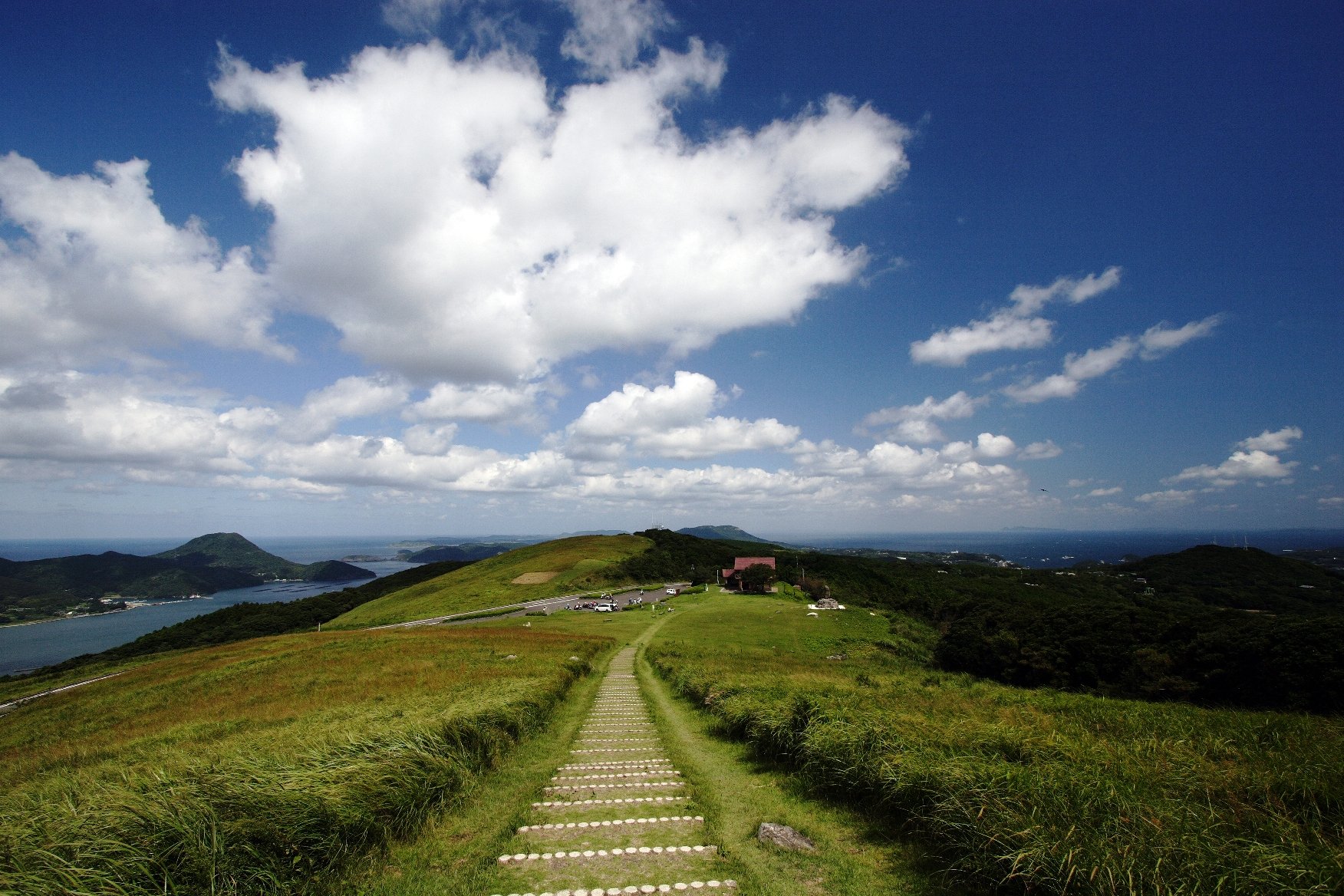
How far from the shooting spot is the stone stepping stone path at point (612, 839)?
5836 millimetres

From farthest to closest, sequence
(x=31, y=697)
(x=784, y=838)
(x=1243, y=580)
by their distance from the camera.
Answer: (x=1243, y=580) → (x=31, y=697) → (x=784, y=838)

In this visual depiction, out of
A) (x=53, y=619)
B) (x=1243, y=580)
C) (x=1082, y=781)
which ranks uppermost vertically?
(x=1082, y=781)

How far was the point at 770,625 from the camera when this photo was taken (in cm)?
4869

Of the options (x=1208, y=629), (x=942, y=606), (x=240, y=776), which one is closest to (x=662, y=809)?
(x=240, y=776)

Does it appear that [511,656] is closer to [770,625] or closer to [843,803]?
[843,803]

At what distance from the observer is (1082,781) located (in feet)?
20.8

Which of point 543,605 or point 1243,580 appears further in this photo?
point 1243,580

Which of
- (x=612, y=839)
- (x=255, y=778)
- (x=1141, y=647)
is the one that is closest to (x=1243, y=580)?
(x=1141, y=647)

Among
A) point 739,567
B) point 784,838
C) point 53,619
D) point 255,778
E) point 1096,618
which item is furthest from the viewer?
point 53,619

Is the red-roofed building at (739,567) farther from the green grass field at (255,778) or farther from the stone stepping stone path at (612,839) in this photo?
the stone stepping stone path at (612,839)

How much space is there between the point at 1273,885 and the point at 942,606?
291 feet

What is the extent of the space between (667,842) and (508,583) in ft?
258

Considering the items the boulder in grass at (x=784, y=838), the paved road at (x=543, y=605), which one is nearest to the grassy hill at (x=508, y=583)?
the paved road at (x=543, y=605)

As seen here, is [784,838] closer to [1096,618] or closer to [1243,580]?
[1096,618]
